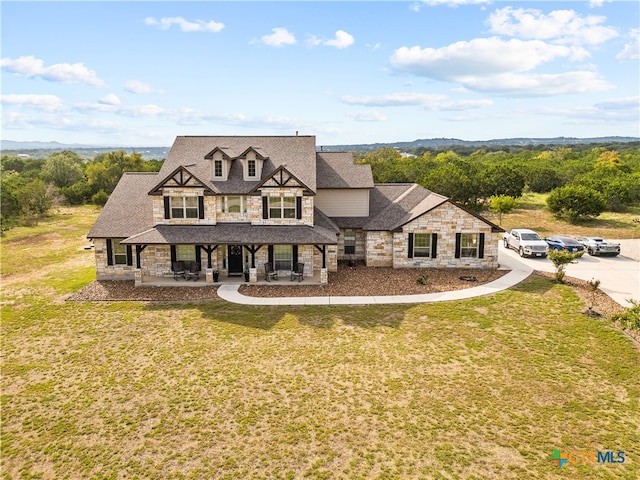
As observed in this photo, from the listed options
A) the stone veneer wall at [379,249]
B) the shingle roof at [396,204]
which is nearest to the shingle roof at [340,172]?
the shingle roof at [396,204]

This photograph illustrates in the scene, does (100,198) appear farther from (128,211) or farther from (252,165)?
(252,165)

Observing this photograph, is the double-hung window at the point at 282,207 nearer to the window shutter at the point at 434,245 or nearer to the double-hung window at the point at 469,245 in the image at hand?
the window shutter at the point at 434,245

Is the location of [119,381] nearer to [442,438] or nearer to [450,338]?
[442,438]

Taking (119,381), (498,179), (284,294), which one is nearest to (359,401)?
(119,381)

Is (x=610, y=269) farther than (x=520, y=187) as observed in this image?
No

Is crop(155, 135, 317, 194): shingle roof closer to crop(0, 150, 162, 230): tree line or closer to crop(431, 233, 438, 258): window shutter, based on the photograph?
crop(431, 233, 438, 258): window shutter

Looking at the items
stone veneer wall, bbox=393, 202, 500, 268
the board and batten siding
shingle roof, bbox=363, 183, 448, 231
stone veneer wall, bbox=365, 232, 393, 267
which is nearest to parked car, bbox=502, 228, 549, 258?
stone veneer wall, bbox=393, 202, 500, 268

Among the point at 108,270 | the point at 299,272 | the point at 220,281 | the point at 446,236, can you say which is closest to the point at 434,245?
the point at 446,236
